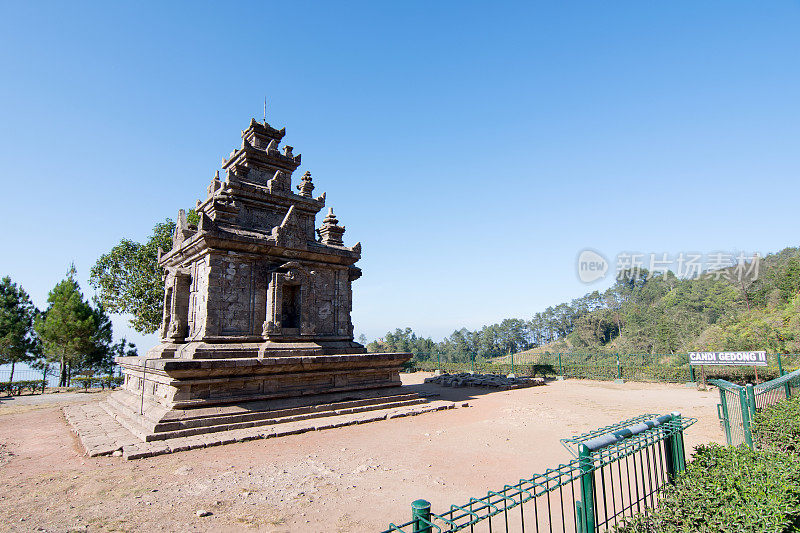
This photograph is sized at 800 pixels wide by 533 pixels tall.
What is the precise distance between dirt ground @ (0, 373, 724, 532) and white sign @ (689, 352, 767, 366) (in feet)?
16.7

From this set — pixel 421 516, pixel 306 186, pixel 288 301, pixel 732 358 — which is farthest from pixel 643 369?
pixel 421 516

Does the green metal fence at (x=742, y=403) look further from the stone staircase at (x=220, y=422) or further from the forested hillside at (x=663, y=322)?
the forested hillside at (x=663, y=322)

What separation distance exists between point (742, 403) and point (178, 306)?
13.9 m

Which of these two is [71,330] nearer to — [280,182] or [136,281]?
[136,281]

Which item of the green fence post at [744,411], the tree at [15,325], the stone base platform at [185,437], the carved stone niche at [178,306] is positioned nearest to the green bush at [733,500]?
the green fence post at [744,411]

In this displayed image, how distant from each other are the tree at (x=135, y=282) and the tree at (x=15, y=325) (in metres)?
5.61

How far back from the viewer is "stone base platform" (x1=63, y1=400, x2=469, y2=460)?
7.69 meters

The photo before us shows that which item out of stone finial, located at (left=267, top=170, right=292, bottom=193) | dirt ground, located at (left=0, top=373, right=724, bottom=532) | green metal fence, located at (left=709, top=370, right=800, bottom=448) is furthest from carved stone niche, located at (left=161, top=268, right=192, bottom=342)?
green metal fence, located at (left=709, top=370, right=800, bottom=448)

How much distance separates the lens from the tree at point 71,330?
22250 millimetres

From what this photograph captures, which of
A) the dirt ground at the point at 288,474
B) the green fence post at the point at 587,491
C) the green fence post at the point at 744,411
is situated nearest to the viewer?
the green fence post at the point at 587,491

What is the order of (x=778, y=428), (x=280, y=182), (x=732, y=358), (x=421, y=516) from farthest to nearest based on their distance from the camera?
(x=732, y=358), (x=280, y=182), (x=778, y=428), (x=421, y=516)

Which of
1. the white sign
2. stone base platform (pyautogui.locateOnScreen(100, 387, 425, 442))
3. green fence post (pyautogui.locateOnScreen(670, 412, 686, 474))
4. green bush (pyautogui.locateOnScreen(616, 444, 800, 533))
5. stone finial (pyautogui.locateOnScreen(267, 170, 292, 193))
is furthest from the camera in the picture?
the white sign

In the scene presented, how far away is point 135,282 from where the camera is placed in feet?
75.4

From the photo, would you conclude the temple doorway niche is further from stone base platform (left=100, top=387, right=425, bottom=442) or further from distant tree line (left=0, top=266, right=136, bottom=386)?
distant tree line (left=0, top=266, right=136, bottom=386)
